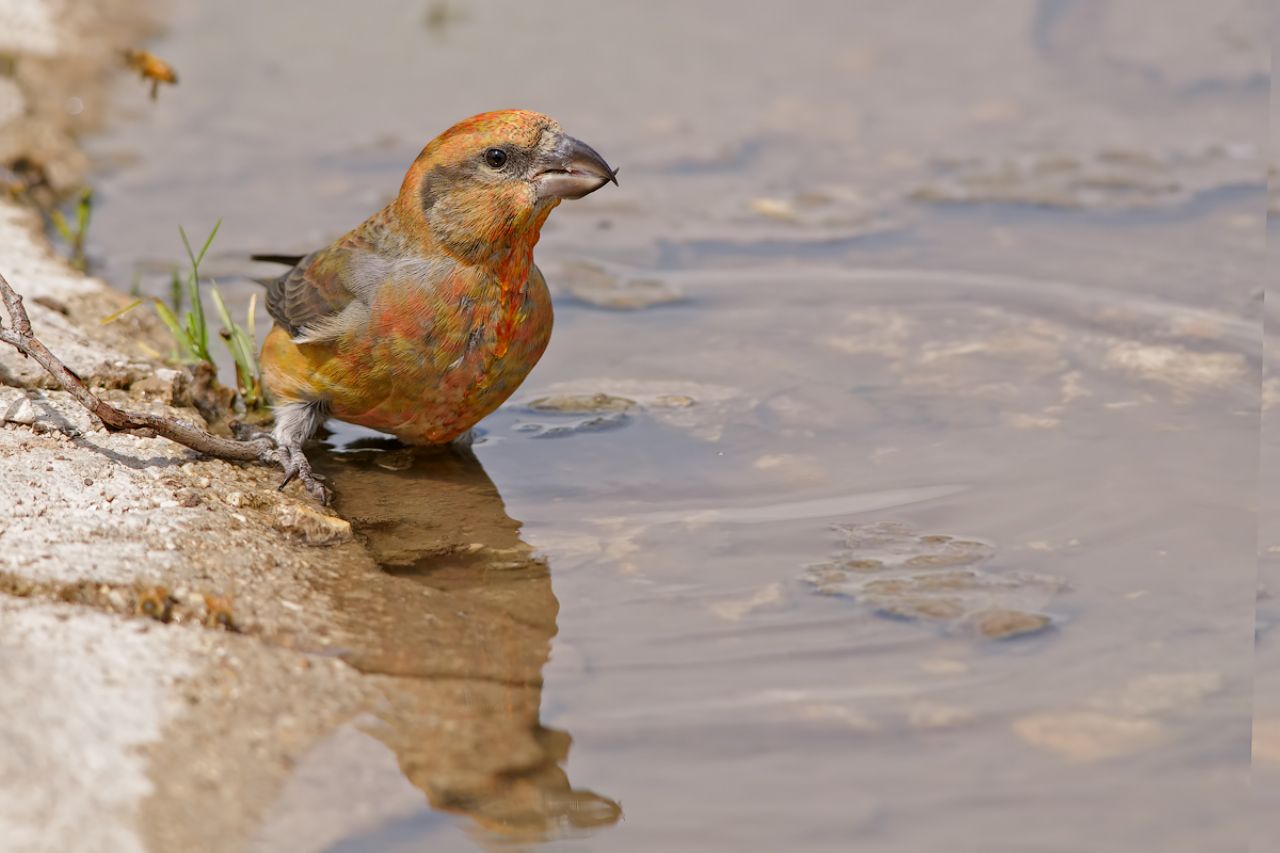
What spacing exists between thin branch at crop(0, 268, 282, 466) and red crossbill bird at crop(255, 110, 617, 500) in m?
0.30

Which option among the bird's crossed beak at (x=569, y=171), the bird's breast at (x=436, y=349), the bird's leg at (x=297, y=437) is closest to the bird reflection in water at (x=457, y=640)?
the bird's leg at (x=297, y=437)

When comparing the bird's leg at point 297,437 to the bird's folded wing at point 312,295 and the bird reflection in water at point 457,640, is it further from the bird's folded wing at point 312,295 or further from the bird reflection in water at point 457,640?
the bird's folded wing at point 312,295

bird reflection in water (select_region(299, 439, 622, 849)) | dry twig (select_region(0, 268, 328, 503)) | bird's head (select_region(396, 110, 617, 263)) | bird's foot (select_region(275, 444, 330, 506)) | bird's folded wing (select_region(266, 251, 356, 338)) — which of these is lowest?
bird reflection in water (select_region(299, 439, 622, 849))

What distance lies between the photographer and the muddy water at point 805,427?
303 cm

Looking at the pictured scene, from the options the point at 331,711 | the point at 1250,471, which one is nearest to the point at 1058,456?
the point at 1250,471

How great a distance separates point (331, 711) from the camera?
3086 mm

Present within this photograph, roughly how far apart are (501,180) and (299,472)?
1050 millimetres

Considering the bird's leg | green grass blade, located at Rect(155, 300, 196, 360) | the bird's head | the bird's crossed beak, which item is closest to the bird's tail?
green grass blade, located at Rect(155, 300, 196, 360)

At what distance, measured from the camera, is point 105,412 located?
3969mm

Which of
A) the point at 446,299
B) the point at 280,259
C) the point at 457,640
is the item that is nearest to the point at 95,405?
the point at 446,299

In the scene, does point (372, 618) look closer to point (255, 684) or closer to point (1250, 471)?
point (255, 684)

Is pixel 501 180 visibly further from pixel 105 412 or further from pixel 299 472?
pixel 105 412

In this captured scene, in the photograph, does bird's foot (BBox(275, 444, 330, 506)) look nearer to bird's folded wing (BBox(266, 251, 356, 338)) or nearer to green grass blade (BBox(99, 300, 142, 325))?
bird's folded wing (BBox(266, 251, 356, 338))

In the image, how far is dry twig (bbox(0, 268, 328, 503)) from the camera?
394cm
